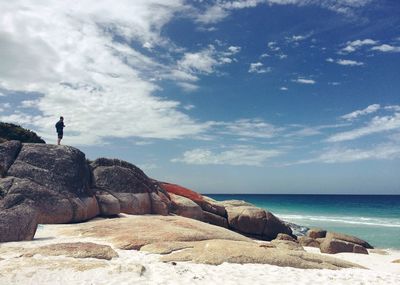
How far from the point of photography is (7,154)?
2197 centimetres

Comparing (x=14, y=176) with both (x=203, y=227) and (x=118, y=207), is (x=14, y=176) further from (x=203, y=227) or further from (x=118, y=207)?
(x=203, y=227)

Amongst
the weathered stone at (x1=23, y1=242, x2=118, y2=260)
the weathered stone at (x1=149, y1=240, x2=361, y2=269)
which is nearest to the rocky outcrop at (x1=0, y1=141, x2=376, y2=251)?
the weathered stone at (x1=23, y1=242, x2=118, y2=260)

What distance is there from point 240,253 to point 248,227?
16.8m

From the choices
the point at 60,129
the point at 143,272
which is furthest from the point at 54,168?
the point at 143,272

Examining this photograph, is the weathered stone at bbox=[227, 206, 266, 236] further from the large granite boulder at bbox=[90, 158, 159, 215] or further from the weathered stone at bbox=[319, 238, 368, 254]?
the large granite boulder at bbox=[90, 158, 159, 215]

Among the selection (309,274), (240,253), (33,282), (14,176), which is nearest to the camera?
(33,282)

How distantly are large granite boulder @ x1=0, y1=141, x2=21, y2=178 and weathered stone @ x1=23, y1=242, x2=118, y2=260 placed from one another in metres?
8.93

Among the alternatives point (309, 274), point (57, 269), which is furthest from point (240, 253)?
point (57, 269)

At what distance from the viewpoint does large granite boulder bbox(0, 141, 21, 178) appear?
21181 millimetres

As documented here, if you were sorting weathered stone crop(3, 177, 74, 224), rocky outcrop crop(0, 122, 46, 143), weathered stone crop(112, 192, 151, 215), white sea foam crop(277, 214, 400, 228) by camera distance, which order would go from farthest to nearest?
white sea foam crop(277, 214, 400, 228) < rocky outcrop crop(0, 122, 46, 143) < weathered stone crop(112, 192, 151, 215) < weathered stone crop(3, 177, 74, 224)

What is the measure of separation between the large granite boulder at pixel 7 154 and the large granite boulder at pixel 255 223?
1638 centimetres

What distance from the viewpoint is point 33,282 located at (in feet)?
35.0

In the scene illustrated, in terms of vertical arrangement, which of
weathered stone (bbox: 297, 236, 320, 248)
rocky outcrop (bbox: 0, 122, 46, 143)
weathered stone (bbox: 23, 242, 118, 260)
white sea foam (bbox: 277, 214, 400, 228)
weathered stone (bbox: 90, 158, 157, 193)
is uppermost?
rocky outcrop (bbox: 0, 122, 46, 143)

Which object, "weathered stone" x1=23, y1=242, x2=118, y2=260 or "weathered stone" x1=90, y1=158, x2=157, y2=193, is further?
"weathered stone" x1=90, y1=158, x2=157, y2=193
